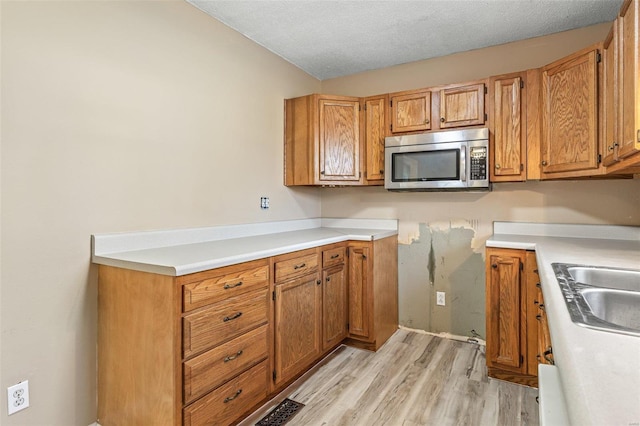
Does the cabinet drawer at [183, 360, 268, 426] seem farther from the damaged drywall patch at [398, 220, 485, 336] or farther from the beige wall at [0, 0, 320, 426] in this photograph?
the damaged drywall patch at [398, 220, 485, 336]

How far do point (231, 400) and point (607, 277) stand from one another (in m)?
1.82

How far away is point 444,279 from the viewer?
3092 millimetres

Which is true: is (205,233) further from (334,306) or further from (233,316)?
(334,306)

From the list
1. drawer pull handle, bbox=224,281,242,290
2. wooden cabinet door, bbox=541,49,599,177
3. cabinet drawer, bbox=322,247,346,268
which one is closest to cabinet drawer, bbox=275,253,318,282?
cabinet drawer, bbox=322,247,346,268

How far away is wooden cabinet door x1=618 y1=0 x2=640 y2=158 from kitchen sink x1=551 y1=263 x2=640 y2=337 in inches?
20.3

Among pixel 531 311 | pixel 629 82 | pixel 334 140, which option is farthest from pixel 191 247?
pixel 629 82

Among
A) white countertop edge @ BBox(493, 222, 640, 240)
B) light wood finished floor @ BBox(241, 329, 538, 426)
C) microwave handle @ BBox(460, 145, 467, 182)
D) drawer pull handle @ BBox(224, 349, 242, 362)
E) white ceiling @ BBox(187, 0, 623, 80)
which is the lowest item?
light wood finished floor @ BBox(241, 329, 538, 426)

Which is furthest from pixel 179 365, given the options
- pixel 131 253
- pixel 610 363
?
pixel 610 363

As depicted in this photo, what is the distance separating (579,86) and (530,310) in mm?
1437

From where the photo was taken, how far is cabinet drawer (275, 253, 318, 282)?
6.91 feet

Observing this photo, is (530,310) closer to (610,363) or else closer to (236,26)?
(610,363)

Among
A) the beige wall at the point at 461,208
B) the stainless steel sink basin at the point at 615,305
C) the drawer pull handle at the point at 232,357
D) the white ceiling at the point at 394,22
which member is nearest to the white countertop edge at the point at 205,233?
the beige wall at the point at 461,208

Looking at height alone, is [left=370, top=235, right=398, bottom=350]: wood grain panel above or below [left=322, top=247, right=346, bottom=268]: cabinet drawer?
below

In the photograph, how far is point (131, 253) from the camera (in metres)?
1.85
